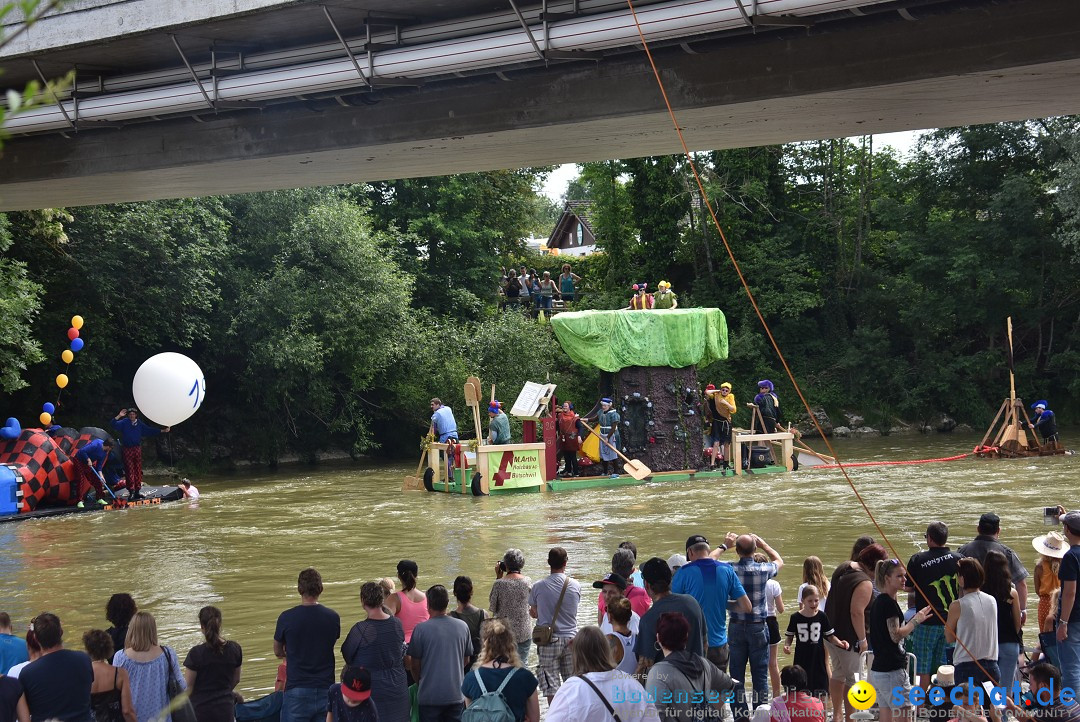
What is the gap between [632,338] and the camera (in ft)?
91.2

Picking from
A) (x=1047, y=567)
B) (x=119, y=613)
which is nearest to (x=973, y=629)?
(x=1047, y=567)

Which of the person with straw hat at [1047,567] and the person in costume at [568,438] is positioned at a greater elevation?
the person in costume at [568,438]

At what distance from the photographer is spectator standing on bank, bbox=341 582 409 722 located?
732 centimetres

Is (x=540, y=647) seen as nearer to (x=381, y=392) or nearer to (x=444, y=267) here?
(x=381, y=392)

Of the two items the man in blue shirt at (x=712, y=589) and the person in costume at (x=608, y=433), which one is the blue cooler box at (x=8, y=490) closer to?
the person in costume at (x=608, y=433)

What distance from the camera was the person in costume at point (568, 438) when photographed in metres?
26.5

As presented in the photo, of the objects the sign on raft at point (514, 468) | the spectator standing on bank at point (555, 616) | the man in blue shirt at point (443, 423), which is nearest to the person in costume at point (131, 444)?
the man in blue shirt at point (443, 423)

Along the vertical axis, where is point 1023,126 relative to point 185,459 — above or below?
above

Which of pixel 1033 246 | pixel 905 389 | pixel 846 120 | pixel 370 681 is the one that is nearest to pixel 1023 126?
pixel 1033 246

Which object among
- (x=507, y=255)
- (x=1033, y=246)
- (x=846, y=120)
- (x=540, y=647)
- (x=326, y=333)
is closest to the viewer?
(x=540, y=647)

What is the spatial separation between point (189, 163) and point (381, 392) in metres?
27.2

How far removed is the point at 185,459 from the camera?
3644 cm

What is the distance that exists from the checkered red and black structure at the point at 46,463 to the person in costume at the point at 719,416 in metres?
13.7

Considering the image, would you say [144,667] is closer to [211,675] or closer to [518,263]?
[211,675]
